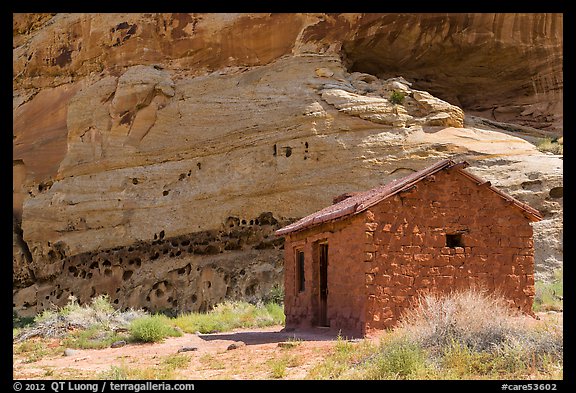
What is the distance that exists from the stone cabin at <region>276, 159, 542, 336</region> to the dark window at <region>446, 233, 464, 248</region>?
2cm

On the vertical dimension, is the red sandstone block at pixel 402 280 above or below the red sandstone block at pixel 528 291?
above

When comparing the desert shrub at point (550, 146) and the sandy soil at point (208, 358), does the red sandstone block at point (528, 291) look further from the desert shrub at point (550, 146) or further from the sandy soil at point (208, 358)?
the desert shrub at point (550, 146)

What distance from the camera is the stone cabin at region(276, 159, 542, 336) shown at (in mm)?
13461

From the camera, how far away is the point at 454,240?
14328 mm

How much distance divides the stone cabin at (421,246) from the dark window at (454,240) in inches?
0.8

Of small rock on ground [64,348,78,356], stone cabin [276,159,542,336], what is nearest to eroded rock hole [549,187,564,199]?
stone cabin [276,159,542,336]

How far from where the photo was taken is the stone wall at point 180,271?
80.5 ft

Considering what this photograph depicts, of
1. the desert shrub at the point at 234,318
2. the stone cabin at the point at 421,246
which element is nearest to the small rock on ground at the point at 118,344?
the desert shrub at the point at 234,318

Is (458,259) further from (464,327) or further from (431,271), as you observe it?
(464,327)

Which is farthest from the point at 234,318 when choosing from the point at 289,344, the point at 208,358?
the point at 208,358

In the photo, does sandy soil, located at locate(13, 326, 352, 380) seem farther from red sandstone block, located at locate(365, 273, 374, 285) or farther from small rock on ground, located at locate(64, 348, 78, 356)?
red sandstone block, located at locate(365, 273, 374, 285)

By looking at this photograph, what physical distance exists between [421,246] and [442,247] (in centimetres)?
52
